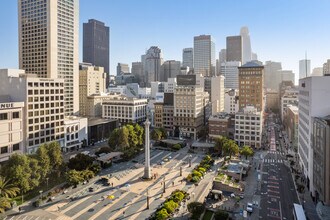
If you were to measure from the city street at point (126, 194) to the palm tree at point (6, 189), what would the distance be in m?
8.54

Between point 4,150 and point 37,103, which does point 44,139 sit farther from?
point 4,150

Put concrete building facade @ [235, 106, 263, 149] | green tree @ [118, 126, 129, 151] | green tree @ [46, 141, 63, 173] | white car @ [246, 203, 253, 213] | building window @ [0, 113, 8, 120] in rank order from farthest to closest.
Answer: concrete building facade @ [235, 106, 263, 149]
green tree @ [118, 126, 129, 151]
building window @ [0, 113, 8, 120]
green tree @ [46, 141, 63, 173]
white car @ [246, 203, 253, 213]

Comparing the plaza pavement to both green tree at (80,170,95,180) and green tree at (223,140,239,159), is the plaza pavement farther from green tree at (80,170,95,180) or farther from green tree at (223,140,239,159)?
green tree at (223,140,239,159)

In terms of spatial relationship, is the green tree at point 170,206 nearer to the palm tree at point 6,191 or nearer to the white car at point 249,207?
the white car at point 249,207

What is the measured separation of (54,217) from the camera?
58875mm

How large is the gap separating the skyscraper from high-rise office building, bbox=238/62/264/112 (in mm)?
110414

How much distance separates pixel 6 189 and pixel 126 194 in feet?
96.4

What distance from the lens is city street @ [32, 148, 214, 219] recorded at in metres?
61.9

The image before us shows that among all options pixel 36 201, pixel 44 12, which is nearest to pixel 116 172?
pixel 36 201

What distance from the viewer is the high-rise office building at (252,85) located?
16562 centimetres

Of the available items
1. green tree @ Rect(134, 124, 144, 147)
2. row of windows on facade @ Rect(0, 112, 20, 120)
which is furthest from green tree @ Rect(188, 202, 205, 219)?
row of windows on facade @ Rect(0, 112, 20, 120)

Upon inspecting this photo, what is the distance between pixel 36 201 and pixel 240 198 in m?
53.6

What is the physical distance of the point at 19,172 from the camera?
63812mm

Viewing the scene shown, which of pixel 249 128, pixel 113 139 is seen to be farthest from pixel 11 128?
pixel 249 128
